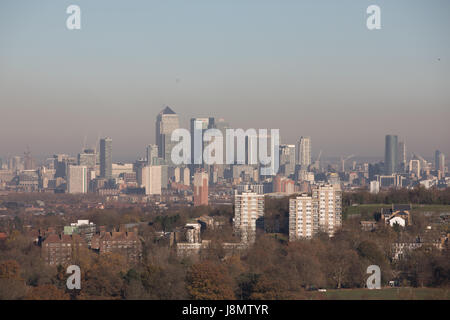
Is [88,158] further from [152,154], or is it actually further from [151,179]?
[151,179]

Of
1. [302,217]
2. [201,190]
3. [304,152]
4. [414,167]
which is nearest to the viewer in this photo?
[302,217]

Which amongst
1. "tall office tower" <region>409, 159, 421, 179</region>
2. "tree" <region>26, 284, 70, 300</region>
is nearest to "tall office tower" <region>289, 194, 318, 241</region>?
"tree" <region>26, 284, 70, 300</region>

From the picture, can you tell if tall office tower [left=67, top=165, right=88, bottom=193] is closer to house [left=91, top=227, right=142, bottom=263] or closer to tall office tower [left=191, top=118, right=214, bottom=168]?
tall office tower [left=191, top=118, right=214, bottom=168]

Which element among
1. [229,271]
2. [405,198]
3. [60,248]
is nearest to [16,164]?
[405,198]

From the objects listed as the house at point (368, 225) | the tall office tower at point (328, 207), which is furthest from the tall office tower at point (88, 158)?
the house at point (368, 225)

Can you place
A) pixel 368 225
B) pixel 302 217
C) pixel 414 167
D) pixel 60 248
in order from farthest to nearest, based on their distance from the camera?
1. pixel 414 167
2. pixel 302 217
3. pixel 368 225
4. pixel 60 248
